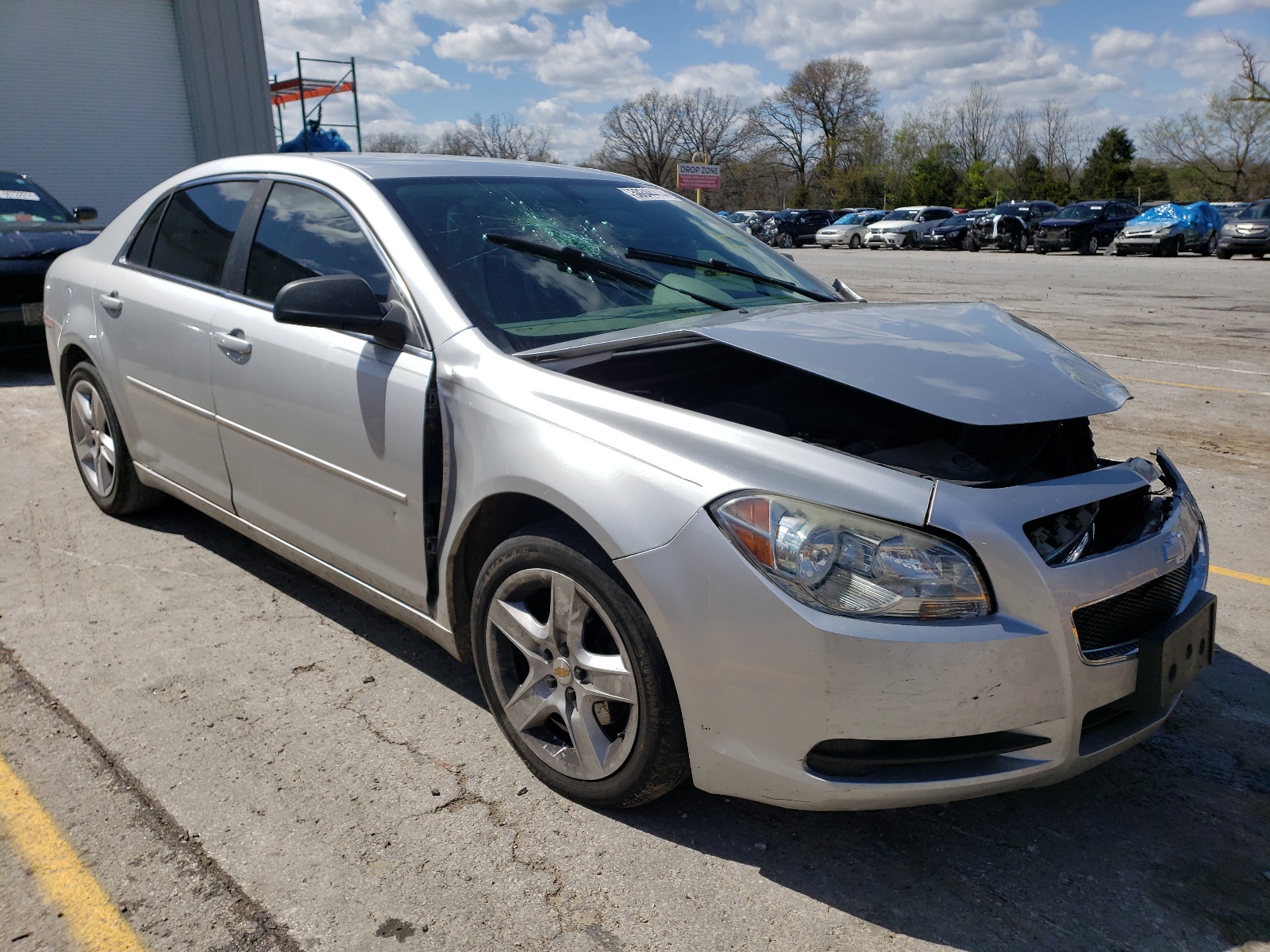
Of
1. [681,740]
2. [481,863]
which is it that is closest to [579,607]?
[681,740]

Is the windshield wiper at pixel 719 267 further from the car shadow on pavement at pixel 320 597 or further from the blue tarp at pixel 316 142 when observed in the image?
the blue tarp at pixel 316 142

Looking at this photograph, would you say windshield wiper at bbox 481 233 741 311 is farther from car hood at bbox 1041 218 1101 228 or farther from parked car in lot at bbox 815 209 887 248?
parked car in lot at bbox 815 209 887 248

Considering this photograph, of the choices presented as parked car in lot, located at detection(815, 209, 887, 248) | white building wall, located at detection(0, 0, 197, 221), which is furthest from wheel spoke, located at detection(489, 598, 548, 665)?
parked car in lot, located at detection(815, 209, 887, 248)

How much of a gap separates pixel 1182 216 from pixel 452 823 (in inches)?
1219

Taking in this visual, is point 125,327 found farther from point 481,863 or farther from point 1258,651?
point 1258,651

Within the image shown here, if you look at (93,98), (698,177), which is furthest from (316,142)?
(698,177)

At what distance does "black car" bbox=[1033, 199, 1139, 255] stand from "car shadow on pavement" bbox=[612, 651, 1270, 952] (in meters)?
31.7

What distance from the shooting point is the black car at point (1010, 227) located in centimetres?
3416

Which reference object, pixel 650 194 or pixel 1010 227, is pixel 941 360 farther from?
pixel 1010 227

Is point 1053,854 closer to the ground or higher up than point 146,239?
closer to the ground

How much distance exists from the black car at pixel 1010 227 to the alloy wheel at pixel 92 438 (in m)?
33.3

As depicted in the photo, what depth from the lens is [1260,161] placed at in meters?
52.6

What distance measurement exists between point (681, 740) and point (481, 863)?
1.84 feet

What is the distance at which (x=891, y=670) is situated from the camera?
2.00 meters
